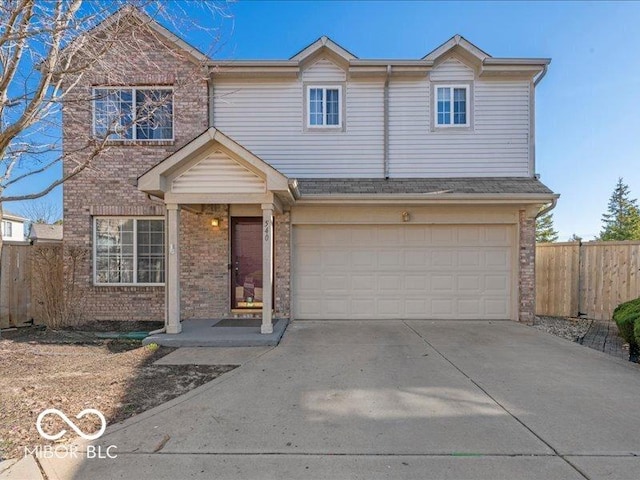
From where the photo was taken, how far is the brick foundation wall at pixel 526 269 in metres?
8.06

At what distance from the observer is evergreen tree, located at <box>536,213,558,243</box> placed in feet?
143

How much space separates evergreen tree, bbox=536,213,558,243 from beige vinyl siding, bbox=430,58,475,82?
41253 mm

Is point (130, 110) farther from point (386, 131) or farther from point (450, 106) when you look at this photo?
point (450, 106)

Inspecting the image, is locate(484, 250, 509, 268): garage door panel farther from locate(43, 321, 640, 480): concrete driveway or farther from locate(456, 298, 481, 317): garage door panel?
locate(43, 321, 640, 480): concrete driveway

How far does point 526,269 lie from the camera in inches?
318

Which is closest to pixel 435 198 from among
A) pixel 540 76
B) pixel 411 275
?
pixel 411 275

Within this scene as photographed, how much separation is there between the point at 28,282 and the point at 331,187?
7483 millimetres

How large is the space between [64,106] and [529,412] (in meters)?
8.89

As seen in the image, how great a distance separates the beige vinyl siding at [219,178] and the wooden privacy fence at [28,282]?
4221 mm

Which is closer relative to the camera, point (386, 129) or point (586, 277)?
point (386, 129)

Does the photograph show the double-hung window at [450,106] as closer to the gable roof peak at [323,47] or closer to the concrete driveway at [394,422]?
the gable roof peak at [323,47]

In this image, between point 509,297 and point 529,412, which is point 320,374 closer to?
point 529,412

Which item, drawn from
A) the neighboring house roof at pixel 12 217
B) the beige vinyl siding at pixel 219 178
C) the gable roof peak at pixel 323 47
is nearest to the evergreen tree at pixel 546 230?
the gable roof peak at pixel 323 47

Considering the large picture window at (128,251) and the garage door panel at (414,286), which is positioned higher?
the large picture window at (128,251)
